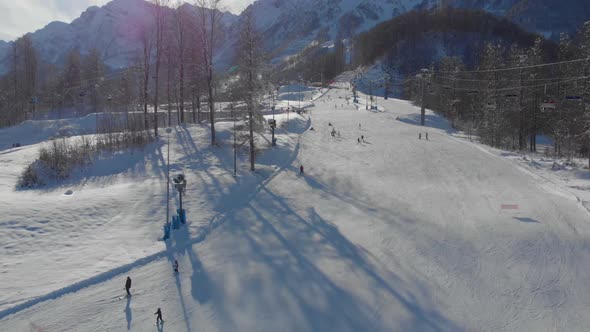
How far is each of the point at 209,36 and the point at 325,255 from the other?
26.6 m

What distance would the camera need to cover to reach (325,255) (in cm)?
1798

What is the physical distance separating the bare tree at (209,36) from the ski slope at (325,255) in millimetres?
6563

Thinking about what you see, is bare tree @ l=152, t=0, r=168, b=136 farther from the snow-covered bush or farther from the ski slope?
the ski slope

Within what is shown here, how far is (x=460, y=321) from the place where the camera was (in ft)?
44.2

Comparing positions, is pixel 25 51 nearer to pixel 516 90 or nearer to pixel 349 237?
pixel 349 237

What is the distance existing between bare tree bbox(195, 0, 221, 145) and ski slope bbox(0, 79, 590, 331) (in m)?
6.56

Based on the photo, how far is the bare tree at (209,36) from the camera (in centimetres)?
3422

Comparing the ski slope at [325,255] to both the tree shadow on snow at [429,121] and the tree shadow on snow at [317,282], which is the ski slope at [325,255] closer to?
the tree shadow on snow at [317,282]

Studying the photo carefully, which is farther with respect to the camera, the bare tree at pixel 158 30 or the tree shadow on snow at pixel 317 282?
the bare tree at pixel 158 30

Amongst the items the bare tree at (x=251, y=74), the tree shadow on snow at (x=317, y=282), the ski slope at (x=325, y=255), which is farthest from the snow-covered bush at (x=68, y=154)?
the tree shadow on snow at (x=317, y=282)

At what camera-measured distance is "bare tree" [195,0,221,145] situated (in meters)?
34.2

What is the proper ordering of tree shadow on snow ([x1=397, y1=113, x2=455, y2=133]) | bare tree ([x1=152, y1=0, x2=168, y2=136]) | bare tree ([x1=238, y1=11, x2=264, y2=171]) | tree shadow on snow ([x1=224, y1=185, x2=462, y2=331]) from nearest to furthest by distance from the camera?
tree shadow on snow ([x1=224, y1=185, x2=462, y2=331]), bare tree ([x1=238, y1=11, x2=264, y2=171]), bare tree ([x1=152, y1=0, x2=168, y2=136]), tree shadow on snow ([x1=397, y1=113, x2=455, y2=133])

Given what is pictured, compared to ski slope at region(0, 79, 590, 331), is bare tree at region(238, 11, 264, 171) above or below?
above

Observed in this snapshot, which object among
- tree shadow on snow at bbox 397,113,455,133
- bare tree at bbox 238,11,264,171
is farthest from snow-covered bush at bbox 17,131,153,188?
tree shadow on snow at bbox 397,113,455,133
